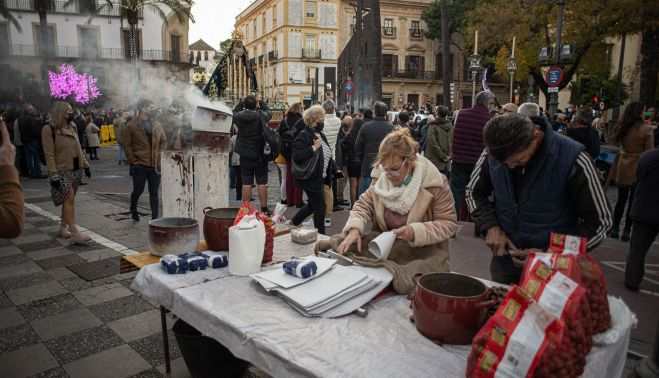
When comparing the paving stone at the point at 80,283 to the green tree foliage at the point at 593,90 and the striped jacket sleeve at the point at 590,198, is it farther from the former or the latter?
the green tree foliage at the point at 593,90

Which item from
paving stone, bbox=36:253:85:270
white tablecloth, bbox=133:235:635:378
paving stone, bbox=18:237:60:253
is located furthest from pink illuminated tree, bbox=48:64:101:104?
white tablecloth, bbox=133:235:635:378

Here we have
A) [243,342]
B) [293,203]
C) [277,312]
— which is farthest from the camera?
[293,203]

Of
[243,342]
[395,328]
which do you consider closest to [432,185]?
[395,328]

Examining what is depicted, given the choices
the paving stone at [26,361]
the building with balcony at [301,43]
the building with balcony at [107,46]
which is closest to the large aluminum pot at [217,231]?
the paving stone at [26,361]

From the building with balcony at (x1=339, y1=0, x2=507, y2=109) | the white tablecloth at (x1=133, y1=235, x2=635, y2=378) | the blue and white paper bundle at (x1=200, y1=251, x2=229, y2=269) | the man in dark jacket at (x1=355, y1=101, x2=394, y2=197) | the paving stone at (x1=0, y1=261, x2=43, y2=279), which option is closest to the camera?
the white tablecloth at (x1=133, y1=235, x2=635, y2=378)

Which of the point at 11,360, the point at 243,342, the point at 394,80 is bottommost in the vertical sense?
the point at 11,360

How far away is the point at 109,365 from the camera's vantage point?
10.1ft

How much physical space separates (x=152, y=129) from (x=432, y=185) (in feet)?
18.3

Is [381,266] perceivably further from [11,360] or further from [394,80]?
[394,80]

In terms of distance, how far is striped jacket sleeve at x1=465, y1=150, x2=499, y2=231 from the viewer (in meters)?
2.57

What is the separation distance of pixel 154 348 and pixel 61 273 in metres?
2.33

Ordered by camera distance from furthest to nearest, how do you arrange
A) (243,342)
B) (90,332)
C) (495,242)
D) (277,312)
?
(90,332), (495,242), (277,312), (243,342)

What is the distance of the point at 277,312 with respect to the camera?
71.9 inches

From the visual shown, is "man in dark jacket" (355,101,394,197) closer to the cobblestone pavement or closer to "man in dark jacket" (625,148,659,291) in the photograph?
the cobblestone pavement
